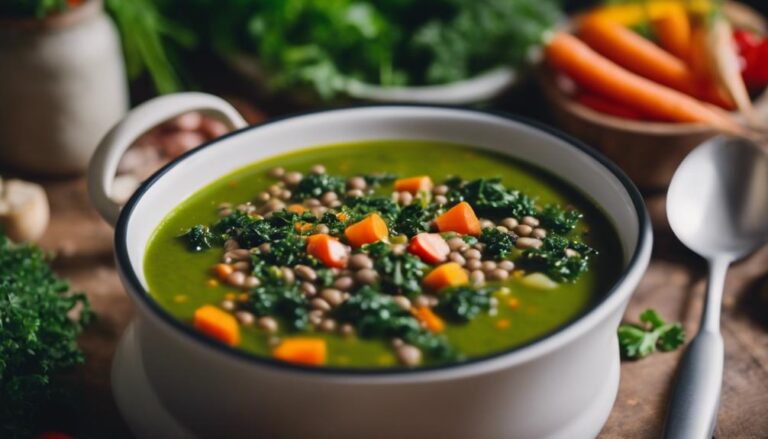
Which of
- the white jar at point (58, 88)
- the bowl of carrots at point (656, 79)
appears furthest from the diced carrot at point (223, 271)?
the bowl of carrots at point (656, 79)

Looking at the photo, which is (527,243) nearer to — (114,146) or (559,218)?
(559,218)

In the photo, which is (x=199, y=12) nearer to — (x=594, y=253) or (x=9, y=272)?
(x=9, y=272)

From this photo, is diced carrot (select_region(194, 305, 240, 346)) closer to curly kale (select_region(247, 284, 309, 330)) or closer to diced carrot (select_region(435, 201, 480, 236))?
curly kale (select_region(247, 284, 309, 330))

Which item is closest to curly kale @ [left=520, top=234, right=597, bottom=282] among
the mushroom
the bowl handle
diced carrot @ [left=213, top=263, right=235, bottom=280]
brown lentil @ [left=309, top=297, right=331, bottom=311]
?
brown lentil @ [left=309, top=297, right=331, bottom=311]

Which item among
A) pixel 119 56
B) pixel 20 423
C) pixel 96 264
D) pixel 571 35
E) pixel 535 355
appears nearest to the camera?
pixel 535 355

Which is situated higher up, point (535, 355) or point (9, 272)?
point (535, 355)

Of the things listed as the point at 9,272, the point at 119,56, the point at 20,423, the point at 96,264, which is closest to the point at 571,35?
the point at 119,56
